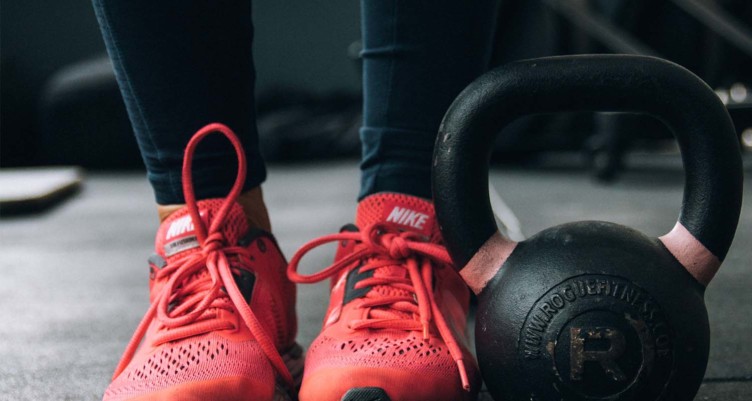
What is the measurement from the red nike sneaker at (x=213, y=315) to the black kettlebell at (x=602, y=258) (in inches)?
6.8

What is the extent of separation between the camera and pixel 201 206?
56 centimetres

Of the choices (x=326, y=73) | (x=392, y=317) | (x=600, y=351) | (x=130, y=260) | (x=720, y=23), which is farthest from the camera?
(x=326, y=73)

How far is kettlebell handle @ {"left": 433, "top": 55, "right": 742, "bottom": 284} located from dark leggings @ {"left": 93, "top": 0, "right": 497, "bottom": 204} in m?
0.17

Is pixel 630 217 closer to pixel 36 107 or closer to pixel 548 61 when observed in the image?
pixel 548 61

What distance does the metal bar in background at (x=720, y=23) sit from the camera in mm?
2295

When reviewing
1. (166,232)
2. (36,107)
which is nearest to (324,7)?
(36,107)

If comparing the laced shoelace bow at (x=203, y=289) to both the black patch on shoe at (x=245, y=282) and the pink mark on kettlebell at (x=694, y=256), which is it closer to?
the black patch on shoe at (x=245, y=282)

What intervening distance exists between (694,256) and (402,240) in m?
0.22

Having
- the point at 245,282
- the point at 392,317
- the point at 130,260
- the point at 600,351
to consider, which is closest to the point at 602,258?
the point at 600,351

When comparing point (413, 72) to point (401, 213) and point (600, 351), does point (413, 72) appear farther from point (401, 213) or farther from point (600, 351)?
point (600, 351)

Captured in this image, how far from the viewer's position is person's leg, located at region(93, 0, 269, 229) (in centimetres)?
52

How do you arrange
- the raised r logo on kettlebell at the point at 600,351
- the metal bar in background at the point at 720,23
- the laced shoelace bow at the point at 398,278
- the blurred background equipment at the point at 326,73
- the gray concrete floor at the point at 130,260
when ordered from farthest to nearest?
the blurred background equipment at the point at 326,73 → the metal bar in background at the point at 720,23 → the gray concrete floor at the point at 130,260 → the laced shoelace bow at the point at 398,278 → the raised r logo on kettlebell at the point at 600,351

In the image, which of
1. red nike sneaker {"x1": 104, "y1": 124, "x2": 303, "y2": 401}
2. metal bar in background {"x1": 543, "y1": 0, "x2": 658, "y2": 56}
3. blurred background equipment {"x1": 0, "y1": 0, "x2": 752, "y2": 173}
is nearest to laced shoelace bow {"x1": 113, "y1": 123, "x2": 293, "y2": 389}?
red nike sneaker {"x1": 104, "y1": 124, "x2": 303, "y2": 401}

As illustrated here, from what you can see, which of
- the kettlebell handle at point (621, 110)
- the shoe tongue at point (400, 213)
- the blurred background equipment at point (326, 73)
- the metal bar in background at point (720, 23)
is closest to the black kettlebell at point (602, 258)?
the kettlebell handle at point (621, 110)
